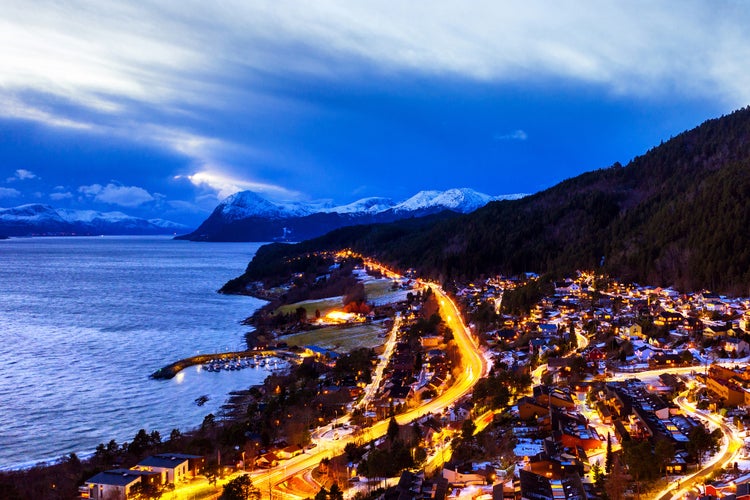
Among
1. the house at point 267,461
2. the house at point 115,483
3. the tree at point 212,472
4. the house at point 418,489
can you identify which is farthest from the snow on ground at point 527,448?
the house at point 115,483

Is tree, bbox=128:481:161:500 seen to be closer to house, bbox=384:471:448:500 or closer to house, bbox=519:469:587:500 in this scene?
house, bbox=384:471:448:500

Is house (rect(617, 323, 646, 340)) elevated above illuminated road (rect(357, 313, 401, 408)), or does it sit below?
above

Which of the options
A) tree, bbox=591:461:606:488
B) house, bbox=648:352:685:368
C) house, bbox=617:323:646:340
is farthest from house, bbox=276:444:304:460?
house, bbox=617:323:646:340

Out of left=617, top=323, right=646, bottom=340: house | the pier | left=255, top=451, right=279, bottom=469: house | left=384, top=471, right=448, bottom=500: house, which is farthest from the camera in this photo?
the pier

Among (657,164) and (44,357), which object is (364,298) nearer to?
(44,357)

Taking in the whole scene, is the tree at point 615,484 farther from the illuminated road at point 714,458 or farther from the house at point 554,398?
the house at point 554,398

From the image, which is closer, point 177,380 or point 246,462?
point 246,462

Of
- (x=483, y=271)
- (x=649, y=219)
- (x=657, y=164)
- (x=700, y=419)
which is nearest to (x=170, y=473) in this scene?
(x=700, y=419)
